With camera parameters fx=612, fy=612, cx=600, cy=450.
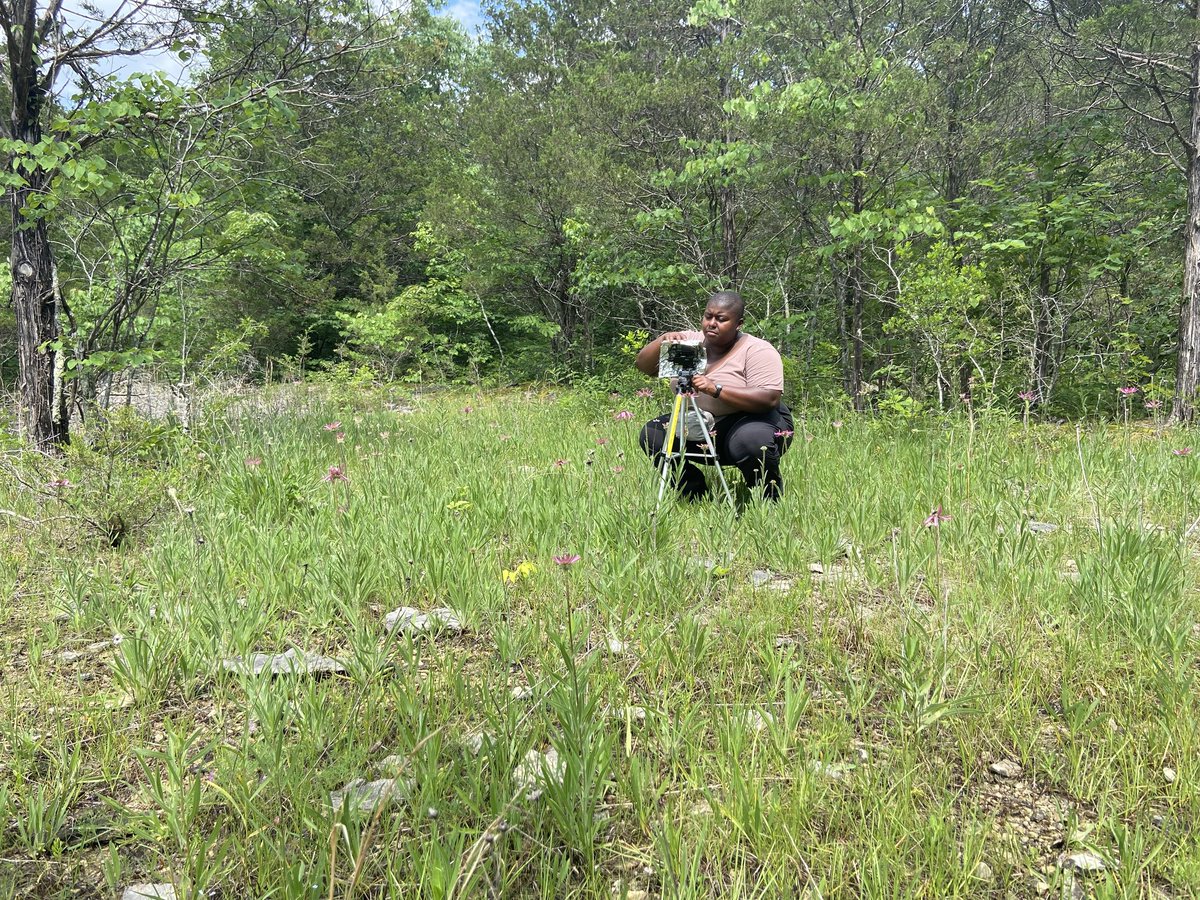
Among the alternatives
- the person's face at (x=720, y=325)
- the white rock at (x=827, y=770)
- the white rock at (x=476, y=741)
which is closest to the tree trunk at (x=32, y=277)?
the white rock at (x=476, y=741)

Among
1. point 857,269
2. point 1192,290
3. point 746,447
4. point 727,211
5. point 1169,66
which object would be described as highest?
point 1169,66

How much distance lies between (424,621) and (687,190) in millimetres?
7260

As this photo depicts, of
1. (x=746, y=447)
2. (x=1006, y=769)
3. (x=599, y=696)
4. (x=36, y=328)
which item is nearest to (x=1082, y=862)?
(x=1006, y=769)

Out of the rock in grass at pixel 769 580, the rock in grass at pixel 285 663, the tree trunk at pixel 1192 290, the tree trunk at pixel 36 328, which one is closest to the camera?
the rock in grass at pixel 285 663

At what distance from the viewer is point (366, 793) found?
55.7 inches

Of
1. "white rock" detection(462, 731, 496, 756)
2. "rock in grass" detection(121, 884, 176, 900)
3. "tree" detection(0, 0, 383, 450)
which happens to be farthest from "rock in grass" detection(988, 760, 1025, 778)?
"tree" detection(0, 0, 383, 450)

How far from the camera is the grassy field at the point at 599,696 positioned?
1250 mm

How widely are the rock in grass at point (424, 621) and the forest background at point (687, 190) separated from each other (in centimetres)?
250

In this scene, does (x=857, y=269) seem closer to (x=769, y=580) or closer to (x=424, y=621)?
(x=769, y=580)

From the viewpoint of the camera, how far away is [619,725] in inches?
65.2

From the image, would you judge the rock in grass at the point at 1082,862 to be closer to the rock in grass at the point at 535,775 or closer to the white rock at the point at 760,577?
the rock in grass at the point at 535,775

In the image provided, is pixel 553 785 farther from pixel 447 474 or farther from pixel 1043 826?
pixel 447 474

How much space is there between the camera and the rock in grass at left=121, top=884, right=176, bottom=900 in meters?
1.17

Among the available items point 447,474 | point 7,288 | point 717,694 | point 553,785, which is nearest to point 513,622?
point 717,694
